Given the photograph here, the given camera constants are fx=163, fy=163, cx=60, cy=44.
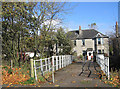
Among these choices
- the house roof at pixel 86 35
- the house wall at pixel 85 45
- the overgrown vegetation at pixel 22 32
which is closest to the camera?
the overgrown vegetation at pixel 22 32

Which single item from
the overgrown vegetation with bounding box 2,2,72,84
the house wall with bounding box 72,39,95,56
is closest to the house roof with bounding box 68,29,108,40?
the house wall with bounding box 72,39,95,56

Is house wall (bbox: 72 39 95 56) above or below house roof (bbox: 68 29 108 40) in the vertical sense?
below

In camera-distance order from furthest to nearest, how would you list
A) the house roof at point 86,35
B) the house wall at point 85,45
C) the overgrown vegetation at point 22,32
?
the house roof at point 86,35 < the house wall at point 85,45 < the overgrown vegetation at point 22,32

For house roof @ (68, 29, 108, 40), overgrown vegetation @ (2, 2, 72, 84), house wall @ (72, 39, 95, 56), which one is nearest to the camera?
overgrown vegetation @ (2, 2, 72, 84)

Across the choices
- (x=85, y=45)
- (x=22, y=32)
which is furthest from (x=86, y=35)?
(x=22, y=32)

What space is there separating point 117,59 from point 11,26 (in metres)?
11.1

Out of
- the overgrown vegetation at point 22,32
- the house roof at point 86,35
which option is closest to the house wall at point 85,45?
the house roof at point 86,35

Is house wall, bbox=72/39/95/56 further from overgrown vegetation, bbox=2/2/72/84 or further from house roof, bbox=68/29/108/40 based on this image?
overgrown vegetation, bbox=2/2/72/84

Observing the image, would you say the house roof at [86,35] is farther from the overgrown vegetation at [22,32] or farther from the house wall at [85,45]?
the overgrown vegetation at [22,32]

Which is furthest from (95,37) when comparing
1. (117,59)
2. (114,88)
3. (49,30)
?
(114,88)

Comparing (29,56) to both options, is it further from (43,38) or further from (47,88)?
(47,88)

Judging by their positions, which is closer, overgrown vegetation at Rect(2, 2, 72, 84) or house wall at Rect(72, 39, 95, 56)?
overgrown vegetation at Rect(2, 2, 72, 84)

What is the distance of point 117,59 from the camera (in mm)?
17062

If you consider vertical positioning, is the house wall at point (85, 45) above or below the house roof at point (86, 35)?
below
